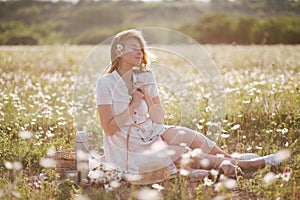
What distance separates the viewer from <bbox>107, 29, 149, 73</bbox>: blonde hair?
4164mm

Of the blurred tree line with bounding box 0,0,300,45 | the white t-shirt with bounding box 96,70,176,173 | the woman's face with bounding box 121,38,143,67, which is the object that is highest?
the blurred tree line with bounding box 0,0,300,45

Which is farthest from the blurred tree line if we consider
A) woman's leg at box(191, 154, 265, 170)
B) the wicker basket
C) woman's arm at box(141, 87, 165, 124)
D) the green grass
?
the wicker basket

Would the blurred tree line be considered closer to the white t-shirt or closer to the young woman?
the young woman

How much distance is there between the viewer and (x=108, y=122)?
413 cm

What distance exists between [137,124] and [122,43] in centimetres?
69

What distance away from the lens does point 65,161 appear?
4.29 m

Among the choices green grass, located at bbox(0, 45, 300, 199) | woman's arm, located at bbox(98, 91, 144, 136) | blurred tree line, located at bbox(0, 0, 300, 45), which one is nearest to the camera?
green grass, located at bbox(0, 45, 300, 199)

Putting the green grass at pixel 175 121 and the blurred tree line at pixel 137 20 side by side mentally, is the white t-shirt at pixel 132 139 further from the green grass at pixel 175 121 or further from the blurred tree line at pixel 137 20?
the blurred tree line at pixel 137 20

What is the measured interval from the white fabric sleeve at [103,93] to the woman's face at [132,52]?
288mm

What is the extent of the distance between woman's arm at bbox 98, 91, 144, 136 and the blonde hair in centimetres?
34

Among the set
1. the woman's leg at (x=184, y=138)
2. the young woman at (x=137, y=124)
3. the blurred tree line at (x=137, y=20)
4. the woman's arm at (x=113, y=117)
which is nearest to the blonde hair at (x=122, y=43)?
the young woman at (x=137, y=124)

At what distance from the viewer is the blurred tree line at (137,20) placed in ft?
79.2

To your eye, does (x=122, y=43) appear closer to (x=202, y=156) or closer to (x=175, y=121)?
(x=202, y=156)

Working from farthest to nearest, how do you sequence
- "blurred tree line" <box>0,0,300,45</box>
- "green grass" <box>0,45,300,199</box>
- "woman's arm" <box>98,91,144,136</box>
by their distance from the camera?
1. "blurred tree line" <box>0,0,300,45</box>
2. "woman's arm" <box>98,91,144,136</box>
3. "green grass" <box>0,45,300,199</box>
